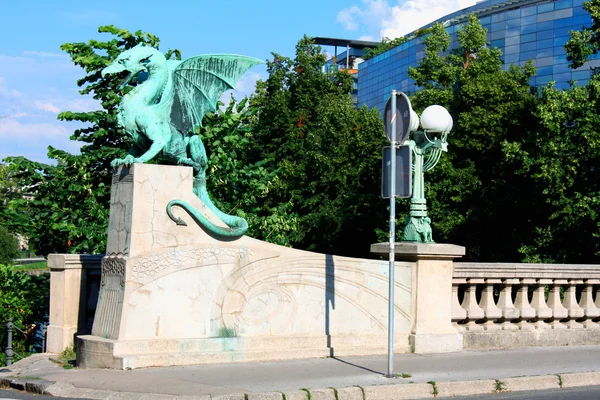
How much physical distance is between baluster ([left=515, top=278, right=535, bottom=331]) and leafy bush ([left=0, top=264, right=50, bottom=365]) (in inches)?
300

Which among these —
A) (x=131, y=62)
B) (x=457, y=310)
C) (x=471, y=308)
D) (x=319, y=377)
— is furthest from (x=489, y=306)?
(x=131, y=62)

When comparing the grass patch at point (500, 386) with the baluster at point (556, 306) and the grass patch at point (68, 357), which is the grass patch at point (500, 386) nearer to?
the baluster at point (556, 306)

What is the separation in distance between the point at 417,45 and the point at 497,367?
→ 63.6 meters

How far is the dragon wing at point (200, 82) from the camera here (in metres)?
10.9

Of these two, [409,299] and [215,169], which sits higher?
[215,169]

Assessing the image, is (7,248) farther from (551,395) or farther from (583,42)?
(551,395)

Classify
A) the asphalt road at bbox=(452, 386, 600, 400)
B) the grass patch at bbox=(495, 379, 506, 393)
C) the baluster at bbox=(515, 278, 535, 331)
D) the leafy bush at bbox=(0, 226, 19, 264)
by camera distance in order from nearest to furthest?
the asphalt road at bbox=(452, 386, 600, 400) → the grass patch at bbox=(495, 379, 506, 393) → the baluster at bbox=(515, 278, 535, 331) → the leafy bush at bbox=(0, 226, 19, 264)

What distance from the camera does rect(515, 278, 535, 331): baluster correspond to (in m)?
12.0

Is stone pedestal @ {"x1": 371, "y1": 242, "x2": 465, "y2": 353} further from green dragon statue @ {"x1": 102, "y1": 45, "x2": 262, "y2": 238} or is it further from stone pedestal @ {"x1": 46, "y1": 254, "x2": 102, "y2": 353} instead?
stone pedestal @ {"x1": 46, "y1": 254, "x2": 102, "y2": 353}

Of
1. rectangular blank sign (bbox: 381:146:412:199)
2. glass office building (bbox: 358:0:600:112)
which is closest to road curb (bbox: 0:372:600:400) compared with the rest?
rectangular blank sign (bbox: 381:146:412:199)

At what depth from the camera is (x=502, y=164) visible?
2900 cm

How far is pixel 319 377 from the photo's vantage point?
895cm

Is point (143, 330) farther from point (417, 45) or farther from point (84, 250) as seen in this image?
point (417, 45)

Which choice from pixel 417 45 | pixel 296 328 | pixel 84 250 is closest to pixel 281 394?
pixel 296 328
